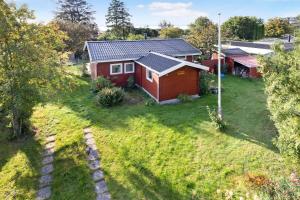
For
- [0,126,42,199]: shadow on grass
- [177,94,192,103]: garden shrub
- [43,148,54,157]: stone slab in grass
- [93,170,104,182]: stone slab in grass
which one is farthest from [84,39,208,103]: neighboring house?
[0,126,42,199]: shadow on grass

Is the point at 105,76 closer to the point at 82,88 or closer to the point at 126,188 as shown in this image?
the point at 82,88

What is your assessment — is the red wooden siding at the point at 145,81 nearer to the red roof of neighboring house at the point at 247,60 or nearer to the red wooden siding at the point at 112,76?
the red wooden siding at the point at 112,76

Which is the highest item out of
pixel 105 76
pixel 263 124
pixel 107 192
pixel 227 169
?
pixel 105 76

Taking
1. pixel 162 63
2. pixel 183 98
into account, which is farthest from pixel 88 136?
pixel 162 63

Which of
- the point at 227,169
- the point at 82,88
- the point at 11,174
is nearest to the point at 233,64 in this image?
the point at 82,88

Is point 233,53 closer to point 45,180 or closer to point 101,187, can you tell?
point 101,187

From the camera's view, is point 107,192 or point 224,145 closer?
point 107,192
